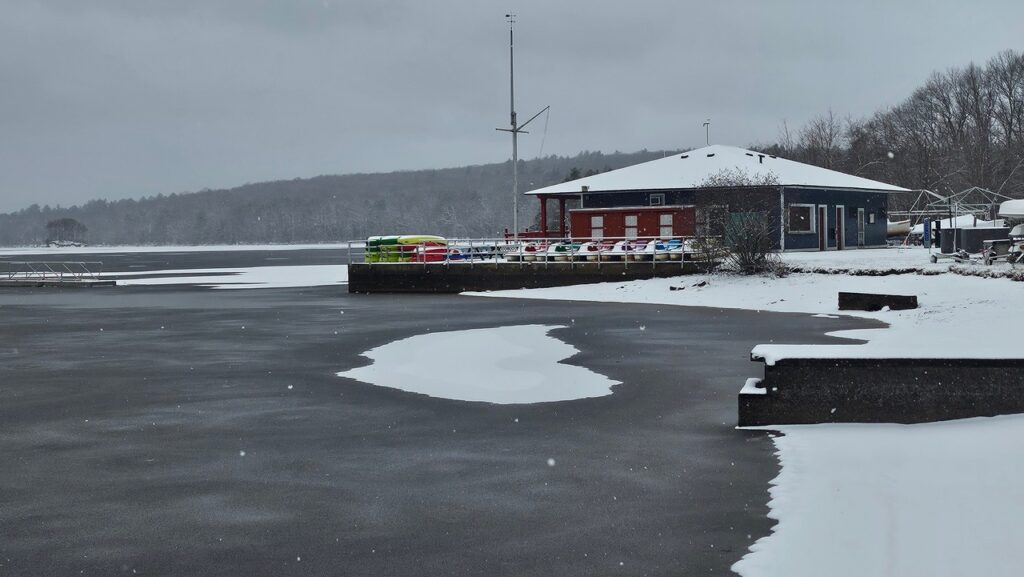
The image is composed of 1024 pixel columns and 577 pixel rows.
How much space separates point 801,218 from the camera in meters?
51.7

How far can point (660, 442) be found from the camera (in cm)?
1020

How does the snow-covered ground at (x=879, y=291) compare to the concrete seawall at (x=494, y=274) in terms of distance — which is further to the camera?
the concrete seawall at (x=494, y=274)

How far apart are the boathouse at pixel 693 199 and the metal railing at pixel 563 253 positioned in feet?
14.6

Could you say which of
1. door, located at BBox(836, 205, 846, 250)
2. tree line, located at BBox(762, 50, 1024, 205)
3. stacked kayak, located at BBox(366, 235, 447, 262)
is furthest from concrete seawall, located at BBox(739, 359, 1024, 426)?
tree line, located at BBox(762, 50, 1024, 205)

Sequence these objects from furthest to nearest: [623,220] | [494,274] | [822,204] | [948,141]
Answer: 1. [948,141]
2. [822,204]
3. [623,220]
4. [494,274]

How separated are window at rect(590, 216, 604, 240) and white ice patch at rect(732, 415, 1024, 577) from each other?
4213 centimetres

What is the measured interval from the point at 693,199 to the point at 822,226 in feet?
26.6

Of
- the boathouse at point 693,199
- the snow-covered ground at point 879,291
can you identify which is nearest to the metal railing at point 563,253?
the snow-covered ground at point 879,291

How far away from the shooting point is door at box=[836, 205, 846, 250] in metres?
54.3

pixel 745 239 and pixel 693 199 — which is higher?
pixel 693 199

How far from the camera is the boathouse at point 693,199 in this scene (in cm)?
5044

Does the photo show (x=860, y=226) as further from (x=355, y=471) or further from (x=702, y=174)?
(x=355, y=471)

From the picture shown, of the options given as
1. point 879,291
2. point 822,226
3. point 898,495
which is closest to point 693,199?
point 822,226

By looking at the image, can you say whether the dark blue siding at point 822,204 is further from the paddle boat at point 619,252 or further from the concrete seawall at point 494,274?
the concrete seawall at point 494,274
